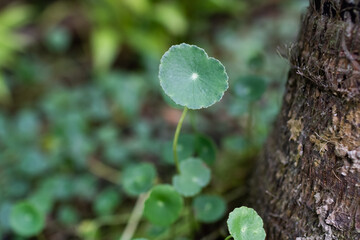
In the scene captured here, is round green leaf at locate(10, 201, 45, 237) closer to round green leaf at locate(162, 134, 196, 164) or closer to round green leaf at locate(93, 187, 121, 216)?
round green leaf at locate(93, 187, 121, 216)

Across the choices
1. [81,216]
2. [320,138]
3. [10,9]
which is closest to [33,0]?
→ [10,9]

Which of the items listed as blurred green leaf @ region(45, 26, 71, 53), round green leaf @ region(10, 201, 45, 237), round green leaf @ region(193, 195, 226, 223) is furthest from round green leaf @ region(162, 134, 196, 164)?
blurred green leaf @ region(45, 26, 71, 53)

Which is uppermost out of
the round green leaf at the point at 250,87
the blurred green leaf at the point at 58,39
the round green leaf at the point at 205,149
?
the blurred green leaf at the point at 58,39

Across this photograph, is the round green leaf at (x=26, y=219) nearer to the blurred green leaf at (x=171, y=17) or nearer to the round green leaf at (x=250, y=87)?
the round green leaf at (x=250, y=87)

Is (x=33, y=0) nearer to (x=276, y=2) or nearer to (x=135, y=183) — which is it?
(x=276, y=2)

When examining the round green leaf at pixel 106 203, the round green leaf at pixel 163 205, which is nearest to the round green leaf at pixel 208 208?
the round green leaf at pixel 163 205

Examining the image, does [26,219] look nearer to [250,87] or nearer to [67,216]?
[67,216]

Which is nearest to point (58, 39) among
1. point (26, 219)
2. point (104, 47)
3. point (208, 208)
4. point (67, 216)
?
point (104, 47)

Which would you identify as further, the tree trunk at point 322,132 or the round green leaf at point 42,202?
the round green leaf at point 42,202

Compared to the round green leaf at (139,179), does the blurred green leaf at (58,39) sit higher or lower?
higher
